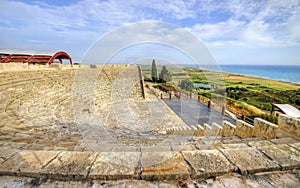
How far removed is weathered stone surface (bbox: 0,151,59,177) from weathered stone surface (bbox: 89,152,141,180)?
46 cm

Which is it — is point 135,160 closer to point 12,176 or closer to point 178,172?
point 178,172

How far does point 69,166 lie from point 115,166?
392 mm

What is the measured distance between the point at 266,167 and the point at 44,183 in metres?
1.88

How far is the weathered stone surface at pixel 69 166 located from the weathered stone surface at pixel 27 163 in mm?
67

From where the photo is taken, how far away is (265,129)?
278 centimetres

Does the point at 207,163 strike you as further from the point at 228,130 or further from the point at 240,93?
the point at 240,93

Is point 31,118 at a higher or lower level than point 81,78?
lower

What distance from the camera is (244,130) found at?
341 cm

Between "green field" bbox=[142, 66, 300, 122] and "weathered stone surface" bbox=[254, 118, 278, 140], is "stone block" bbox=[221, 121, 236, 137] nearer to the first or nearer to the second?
"weathered stone surface" bbox=[254, 118, 278, 140]

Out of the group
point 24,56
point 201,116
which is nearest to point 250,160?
point 201,116

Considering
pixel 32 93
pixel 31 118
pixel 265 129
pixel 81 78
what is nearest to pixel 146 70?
pixel 81 78

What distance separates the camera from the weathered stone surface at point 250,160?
53.2 inches

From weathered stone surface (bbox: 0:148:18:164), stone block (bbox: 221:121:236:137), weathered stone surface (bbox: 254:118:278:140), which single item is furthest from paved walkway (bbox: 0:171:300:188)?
stone block (bbox: 221:121:236:137)

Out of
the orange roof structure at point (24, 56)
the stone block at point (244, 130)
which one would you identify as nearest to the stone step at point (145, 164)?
the stone block at point (244, 130)
